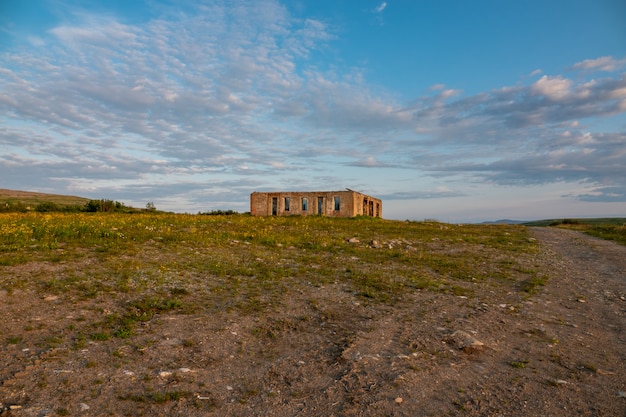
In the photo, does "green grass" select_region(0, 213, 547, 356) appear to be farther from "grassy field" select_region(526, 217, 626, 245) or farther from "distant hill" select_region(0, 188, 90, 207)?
"distant hill" select_region(0, 188, 90, 207)

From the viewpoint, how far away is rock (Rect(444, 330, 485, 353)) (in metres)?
6.23

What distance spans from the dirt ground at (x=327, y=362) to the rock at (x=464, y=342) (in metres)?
0.03

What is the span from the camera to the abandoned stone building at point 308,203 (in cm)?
4591

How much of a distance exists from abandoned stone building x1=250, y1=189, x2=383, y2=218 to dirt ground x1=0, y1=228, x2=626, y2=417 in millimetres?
37045

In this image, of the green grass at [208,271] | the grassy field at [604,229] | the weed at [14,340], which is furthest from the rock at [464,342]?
the grassy field at [604,229]

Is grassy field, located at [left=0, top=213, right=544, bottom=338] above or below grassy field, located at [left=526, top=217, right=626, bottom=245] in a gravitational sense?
below

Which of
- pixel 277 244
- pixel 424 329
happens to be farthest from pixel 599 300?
pixel 277 244

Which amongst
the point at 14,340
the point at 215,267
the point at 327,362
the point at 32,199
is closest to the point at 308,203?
the point at 215,267

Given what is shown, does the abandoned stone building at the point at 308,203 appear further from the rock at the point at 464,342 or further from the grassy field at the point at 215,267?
the rock at the point at 464,342

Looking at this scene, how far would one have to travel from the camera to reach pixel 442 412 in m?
4.46

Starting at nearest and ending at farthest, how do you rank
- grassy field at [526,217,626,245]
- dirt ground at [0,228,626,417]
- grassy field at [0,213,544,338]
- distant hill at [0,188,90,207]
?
1. dirt ground at [0,228,626,417]
2. grassy field at [0,213,544,338]
3. grassy field at [526,217,626,245]
4. distant hill at [0,188,90,207]

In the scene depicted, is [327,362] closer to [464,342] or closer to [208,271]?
[464,342]

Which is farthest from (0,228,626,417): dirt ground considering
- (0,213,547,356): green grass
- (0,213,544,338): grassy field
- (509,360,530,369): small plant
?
(0,213,544,338): grassy field

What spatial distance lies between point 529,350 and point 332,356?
3.04 meters
